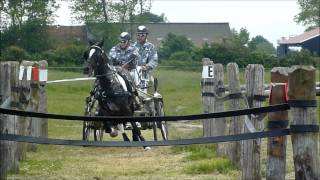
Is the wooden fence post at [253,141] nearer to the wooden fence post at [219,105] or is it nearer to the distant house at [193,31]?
the wooden fence post at [219,105]

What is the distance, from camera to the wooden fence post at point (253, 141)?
8.90 metres

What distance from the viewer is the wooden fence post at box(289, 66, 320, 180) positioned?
619 cm

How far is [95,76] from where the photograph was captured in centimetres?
1353

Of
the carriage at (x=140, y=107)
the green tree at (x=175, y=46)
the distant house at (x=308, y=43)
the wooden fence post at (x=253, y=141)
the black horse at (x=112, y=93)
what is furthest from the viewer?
the distant house at (x=308, y=43)

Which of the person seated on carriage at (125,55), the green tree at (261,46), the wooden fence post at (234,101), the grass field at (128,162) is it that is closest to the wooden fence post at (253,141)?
the grass field at (128,162)

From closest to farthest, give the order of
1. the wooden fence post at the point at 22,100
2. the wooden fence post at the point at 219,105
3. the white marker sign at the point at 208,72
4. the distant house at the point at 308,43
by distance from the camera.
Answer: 1. the wooden fence post at the point at 22,100
2. the wooden fence post at the point at 219,105
3. the white marker sign at the point at 208,72
4. the distant house at the point at 308,43

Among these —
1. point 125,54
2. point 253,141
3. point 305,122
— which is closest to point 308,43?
point 125,54

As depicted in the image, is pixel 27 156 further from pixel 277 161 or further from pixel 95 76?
pixel 277 161

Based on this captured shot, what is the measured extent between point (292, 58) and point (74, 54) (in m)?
13.8

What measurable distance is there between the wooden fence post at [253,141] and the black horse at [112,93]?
4.65 metres

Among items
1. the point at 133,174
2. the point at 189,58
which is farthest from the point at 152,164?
the point at 189,58

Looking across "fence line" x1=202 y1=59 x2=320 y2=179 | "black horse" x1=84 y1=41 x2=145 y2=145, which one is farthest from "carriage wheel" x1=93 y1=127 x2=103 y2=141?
"fence line" x1=202 y1=59 x2=320 y2=179

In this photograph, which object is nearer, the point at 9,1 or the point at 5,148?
the point at 5,148

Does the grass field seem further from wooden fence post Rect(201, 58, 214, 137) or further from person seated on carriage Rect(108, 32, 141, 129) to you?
person seated on carriage Rect(108, 32, 141, 129)
